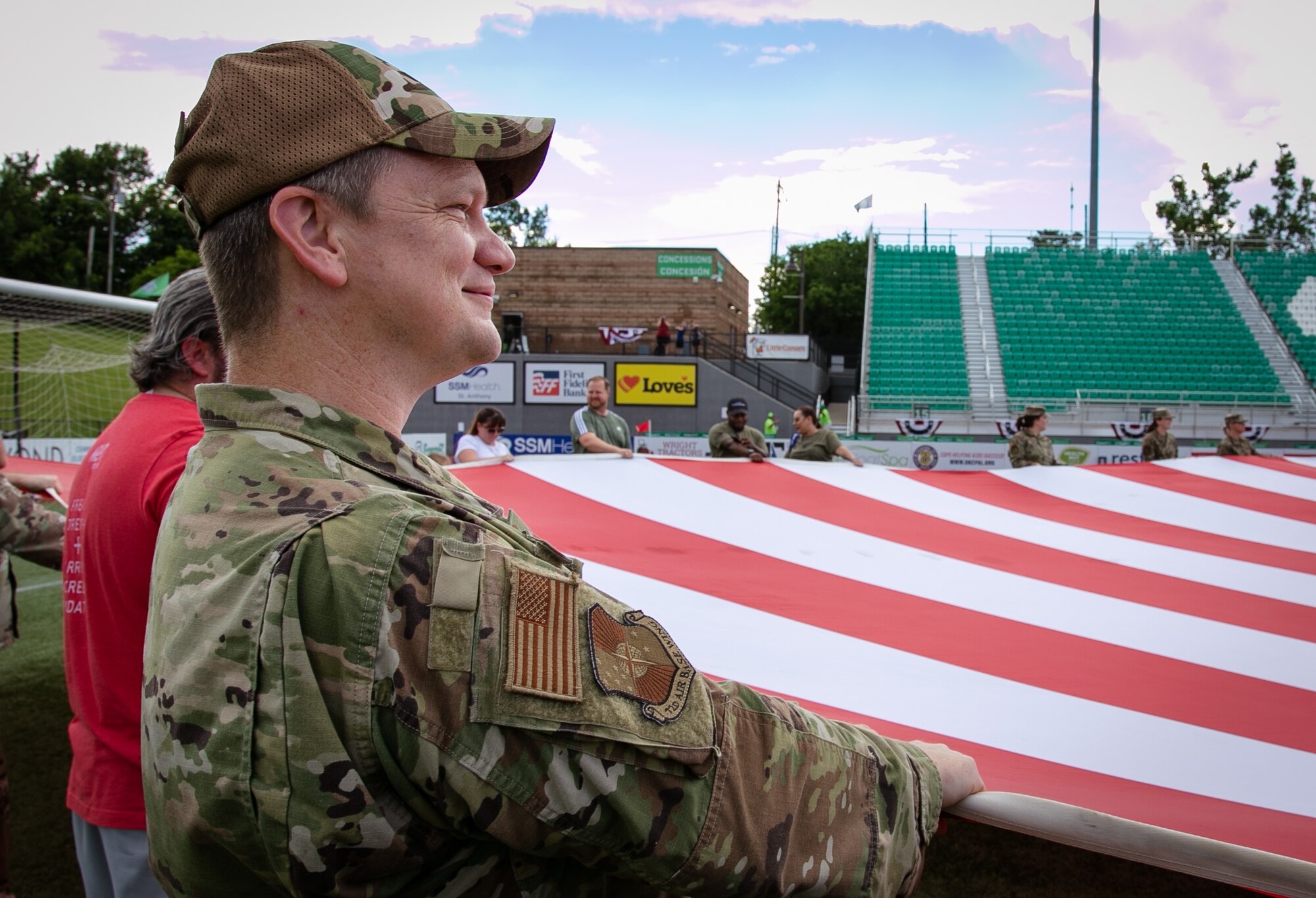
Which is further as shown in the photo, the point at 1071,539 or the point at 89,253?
the point at 89,253

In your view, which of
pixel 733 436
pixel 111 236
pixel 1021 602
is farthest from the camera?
pixel 111 236

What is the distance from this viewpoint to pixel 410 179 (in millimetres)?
760

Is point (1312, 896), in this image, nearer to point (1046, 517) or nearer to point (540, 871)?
point (540, 871)

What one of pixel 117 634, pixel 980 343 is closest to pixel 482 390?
pixel 980 343

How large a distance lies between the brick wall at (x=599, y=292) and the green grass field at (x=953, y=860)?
79.0ft

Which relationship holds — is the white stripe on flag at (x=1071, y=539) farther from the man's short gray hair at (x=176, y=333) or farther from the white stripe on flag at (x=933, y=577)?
the man's short gray hair at (x=176, y=333)

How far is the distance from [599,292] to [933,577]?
25595 millimetres

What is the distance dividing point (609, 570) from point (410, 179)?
1602mm

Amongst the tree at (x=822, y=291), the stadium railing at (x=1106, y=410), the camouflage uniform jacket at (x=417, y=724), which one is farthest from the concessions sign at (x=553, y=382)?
the tree at (x=822, y=291)

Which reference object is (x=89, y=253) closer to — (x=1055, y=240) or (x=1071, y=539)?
(x=1055, y=240)

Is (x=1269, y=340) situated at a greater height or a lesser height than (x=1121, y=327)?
lesser

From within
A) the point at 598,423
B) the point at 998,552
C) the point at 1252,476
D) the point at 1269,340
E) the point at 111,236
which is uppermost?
the point at 111,236

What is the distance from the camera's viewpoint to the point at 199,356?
59.6 inches

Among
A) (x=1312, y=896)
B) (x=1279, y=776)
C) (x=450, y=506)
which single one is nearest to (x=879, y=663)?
(x=1279, y=776)
